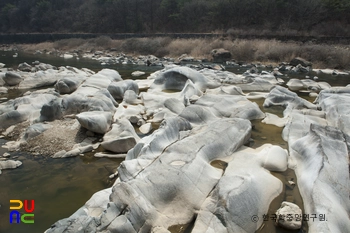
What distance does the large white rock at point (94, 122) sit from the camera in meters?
5.54

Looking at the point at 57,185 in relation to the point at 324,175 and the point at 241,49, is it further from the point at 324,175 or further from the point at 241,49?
the point at 241,49

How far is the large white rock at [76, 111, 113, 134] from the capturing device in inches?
218

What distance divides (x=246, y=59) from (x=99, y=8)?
37589mm

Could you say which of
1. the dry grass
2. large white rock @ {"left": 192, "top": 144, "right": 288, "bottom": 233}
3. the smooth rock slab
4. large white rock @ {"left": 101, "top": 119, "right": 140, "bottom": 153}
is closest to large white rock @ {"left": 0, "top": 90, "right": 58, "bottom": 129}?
large white rock @ {"left": 101, "top": 119, "right": 140, "bottom": 153}

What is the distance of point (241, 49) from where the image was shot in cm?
2042

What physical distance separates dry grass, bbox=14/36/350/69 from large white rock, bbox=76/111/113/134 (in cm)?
1586

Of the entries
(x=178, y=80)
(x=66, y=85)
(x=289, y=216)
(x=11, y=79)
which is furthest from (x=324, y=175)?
(x=11, y=79)

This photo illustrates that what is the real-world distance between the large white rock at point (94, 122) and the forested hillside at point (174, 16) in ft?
86.4

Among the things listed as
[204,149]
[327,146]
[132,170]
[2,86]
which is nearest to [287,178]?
[327,146]

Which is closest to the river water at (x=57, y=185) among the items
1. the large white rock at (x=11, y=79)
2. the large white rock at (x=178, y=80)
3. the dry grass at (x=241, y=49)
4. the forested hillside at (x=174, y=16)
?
the large white rock at (x=178, y=80)

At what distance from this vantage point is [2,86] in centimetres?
1076

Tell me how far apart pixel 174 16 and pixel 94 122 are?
37254mm

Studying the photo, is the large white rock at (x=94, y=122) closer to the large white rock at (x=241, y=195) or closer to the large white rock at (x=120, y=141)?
the large white rock at (x=120, y=141)

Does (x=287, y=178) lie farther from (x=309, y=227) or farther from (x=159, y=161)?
(x=159, y=161)
